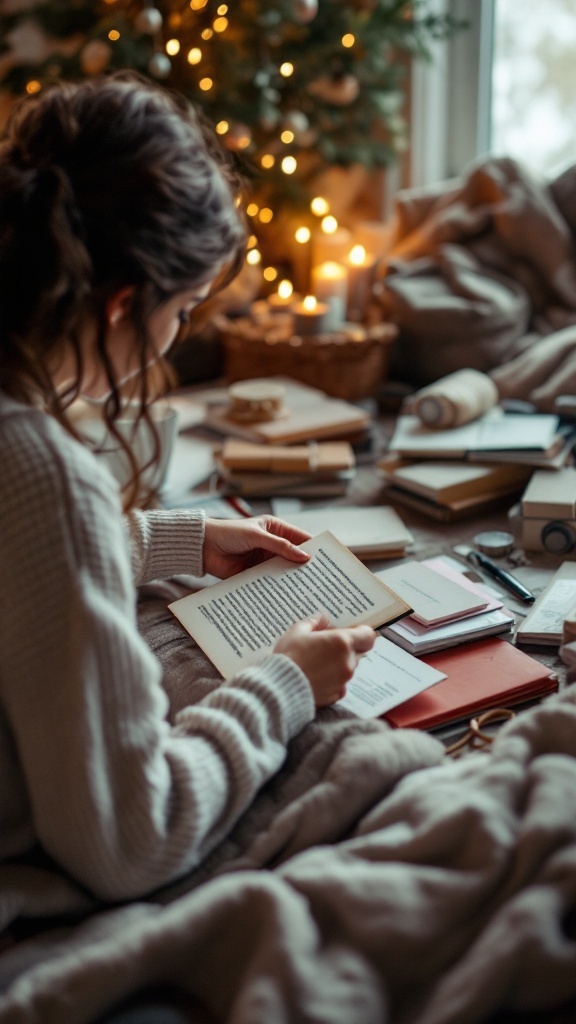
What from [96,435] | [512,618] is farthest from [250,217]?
[512,618]

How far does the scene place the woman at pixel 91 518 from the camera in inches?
26.6

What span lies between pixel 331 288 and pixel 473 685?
3.74 ft

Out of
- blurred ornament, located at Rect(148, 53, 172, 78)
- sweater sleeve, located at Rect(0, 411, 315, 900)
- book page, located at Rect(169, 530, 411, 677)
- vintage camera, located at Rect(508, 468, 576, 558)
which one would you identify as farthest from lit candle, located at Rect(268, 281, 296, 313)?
sweater sleeve, located at Rect(0, 411, 315, 900)

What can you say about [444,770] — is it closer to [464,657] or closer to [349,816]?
[349,816]

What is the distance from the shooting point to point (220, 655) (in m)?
0.93

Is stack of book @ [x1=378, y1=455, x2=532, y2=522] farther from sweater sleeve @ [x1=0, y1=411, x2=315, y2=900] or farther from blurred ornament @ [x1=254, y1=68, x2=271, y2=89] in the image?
blurred ornament @ [x1=254, y1=68, x2=271, y2=89]

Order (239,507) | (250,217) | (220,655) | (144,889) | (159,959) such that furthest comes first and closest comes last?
(250,217) → (239,507) → (220,655) → (144,889) → (159,959)

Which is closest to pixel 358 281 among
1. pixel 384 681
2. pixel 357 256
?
pixel 357 256

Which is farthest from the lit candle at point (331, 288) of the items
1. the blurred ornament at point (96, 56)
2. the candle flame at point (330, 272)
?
the blurred ornament at point (96, 56)

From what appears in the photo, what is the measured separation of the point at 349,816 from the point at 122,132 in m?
0.56

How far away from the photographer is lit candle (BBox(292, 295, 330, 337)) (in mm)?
1771

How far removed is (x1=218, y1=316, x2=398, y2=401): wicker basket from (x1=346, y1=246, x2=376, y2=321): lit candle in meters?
0.21

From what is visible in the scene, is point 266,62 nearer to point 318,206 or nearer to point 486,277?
point 318,206

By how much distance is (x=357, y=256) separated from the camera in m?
1.98
